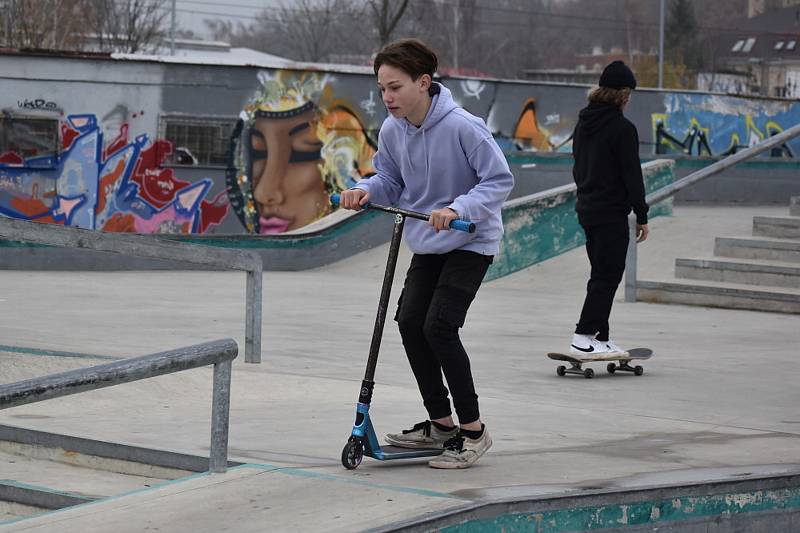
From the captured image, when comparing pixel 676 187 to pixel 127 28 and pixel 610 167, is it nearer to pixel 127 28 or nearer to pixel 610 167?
pixel 610 167

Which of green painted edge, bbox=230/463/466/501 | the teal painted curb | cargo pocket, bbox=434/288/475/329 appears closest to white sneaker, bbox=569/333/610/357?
cargo pocket, bbox=434/288/475/329

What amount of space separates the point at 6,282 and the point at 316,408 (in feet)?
25.4

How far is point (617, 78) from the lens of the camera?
7848mm

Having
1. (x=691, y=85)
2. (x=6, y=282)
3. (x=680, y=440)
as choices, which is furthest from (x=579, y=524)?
(x=691, y=85)

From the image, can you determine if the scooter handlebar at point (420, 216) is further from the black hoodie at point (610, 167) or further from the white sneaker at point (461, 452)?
the black hoodie at point (610, 167)

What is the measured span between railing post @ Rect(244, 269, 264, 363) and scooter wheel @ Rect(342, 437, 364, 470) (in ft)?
9.52

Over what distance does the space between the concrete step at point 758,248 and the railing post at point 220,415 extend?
29.0 ft

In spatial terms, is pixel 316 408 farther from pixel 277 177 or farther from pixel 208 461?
pixel 277 177

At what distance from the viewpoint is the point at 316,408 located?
6457 millimetres

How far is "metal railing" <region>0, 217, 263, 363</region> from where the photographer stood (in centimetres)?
619

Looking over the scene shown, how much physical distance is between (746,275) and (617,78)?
199 inches

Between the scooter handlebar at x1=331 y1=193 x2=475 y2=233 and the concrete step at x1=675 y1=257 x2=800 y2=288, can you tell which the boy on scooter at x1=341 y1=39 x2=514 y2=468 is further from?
the concrete step at x1=675 y1=257 x2=800 y2=288

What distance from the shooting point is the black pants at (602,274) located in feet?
25.9

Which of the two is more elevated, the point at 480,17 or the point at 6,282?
the point at 480,17
